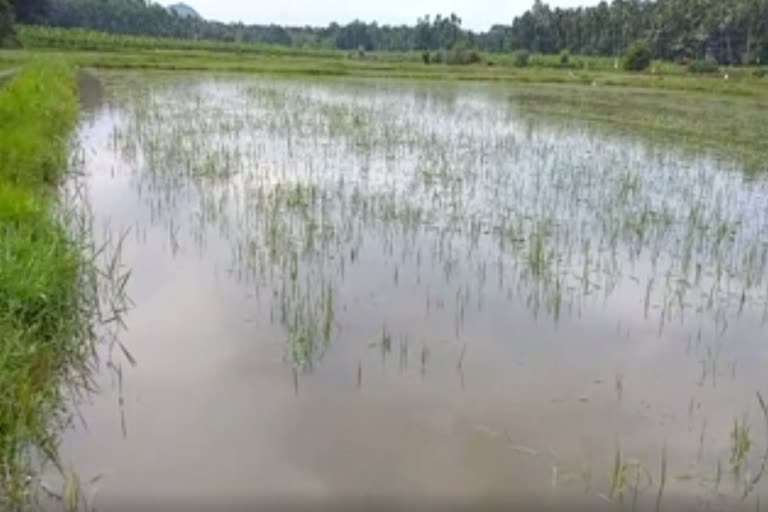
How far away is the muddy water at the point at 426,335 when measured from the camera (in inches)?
129

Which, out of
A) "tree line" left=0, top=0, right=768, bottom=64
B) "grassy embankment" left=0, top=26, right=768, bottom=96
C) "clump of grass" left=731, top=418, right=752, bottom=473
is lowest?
"clump of grass" left=731, top=418, right=752, bottom=473

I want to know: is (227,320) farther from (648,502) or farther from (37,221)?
(648,502)

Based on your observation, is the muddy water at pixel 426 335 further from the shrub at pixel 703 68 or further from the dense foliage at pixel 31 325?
the shrub at pixel 703 68

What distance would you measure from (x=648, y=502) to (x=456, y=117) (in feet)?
48.3

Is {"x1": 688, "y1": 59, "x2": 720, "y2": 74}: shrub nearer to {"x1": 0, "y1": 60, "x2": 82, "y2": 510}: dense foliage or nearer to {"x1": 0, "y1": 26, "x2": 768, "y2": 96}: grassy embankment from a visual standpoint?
{"x1": 0, "y1": 26, "x2": 768, "y2": 96}: grassy embankment

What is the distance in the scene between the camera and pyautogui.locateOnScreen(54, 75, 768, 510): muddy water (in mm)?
3289

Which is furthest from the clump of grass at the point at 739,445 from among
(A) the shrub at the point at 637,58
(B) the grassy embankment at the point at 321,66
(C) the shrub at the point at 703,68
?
(A) the shrub at the point at 637,58

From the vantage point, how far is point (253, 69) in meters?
33.0

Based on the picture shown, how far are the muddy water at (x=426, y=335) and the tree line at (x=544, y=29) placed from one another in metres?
30.1

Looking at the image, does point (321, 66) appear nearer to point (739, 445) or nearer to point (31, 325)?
point (31, 325)

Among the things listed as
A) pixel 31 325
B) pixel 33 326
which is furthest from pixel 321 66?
pixel 33 326


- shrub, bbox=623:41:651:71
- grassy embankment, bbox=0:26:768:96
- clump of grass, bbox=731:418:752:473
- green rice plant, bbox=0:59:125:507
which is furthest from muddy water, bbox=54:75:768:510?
shrub, bbox=623:41:651:71

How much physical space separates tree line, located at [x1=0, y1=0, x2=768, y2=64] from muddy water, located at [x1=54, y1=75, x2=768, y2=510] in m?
30.1

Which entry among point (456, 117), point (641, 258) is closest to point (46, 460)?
point (641, 258)
